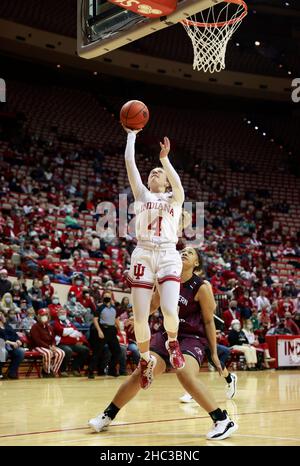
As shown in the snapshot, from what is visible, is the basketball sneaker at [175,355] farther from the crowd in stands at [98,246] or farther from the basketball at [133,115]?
the crowd in stands at [98,246]

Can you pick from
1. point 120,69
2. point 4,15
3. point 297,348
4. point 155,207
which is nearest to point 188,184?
point 120,69

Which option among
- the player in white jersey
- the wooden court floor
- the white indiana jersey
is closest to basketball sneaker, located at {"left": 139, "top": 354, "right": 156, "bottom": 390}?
the player in white jersey

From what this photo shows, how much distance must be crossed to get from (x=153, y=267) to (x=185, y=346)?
3.05 ft

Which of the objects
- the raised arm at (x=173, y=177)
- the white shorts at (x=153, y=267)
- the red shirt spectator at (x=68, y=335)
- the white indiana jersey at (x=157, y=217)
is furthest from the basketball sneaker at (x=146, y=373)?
the red shirt spectator at (x=68, y=335)

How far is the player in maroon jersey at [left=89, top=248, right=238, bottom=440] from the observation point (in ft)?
17.8

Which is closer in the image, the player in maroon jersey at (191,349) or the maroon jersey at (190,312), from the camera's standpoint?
the player in maroon jersey at (191,349)

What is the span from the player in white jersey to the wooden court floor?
2.01ft

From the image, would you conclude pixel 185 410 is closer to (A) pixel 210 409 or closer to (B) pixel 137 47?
(A) pixel 210 409

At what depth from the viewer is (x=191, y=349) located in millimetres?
6047

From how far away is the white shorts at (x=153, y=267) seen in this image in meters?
5.54

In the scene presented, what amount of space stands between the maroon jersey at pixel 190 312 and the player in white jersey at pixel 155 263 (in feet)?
2.47

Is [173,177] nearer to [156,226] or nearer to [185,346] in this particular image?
[156,226]

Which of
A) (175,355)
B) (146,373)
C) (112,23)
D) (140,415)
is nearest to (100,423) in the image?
(146,373)

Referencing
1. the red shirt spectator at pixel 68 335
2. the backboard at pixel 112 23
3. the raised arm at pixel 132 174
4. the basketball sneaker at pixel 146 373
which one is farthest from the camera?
the red shirt spectator at pixel 68 335
